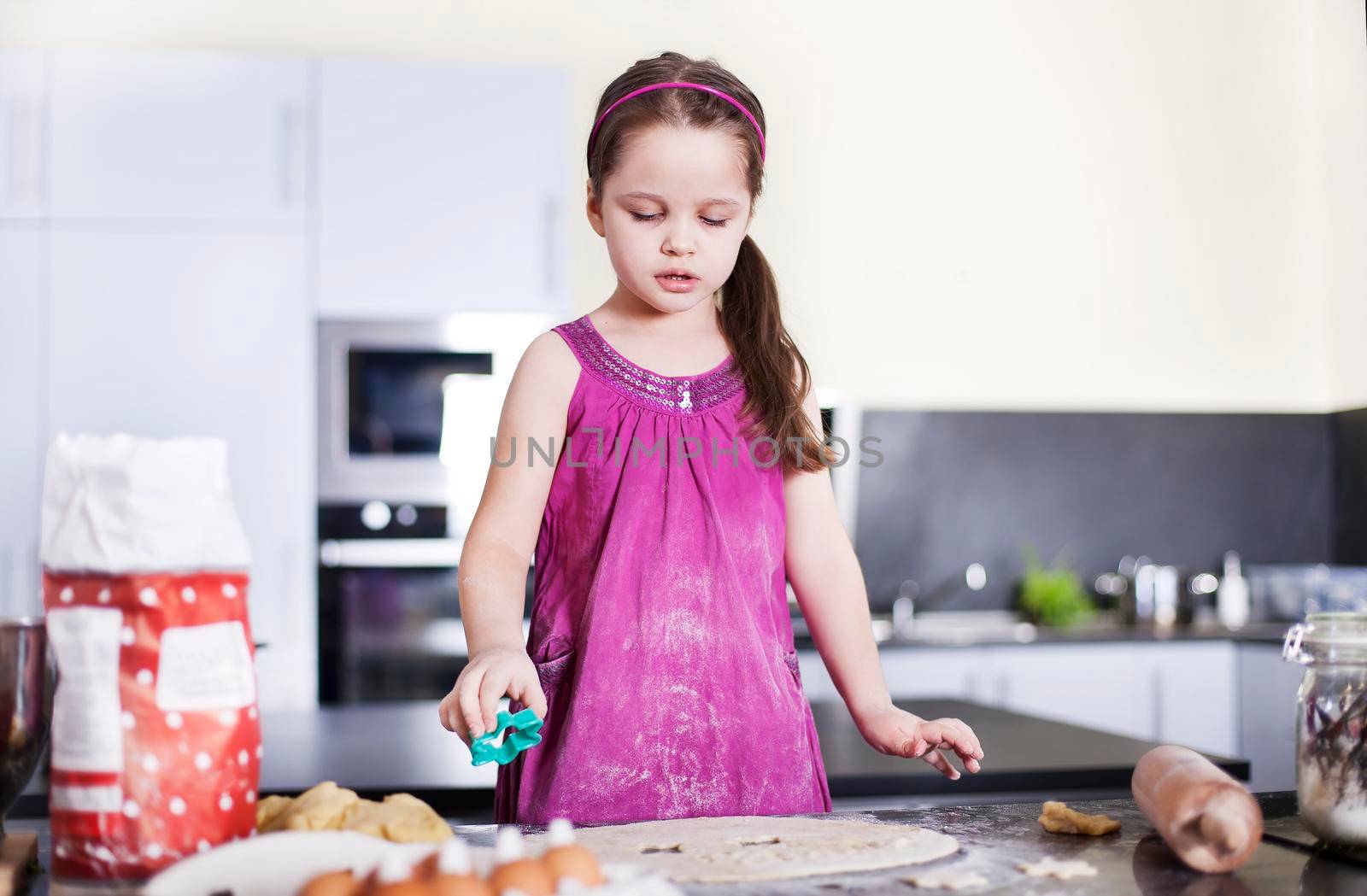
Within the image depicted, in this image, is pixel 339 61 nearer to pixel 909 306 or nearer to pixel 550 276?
pixel 550 276

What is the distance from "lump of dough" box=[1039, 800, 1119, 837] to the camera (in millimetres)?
808

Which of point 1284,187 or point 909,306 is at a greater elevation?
point 1284,187

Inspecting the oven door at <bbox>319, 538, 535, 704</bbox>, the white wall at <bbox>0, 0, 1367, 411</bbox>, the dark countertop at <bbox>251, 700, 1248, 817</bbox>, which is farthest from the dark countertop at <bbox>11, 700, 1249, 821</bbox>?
the white wall at <bbox>0, 0, 1367, 411</bbox>

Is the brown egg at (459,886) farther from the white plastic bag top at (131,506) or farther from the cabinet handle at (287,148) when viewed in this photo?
the cabinet handle at (287,148)

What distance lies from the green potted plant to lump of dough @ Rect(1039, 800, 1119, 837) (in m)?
2.87

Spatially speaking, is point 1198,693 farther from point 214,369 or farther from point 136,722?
point 136,722

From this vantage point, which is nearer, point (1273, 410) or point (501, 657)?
point (501, 657)

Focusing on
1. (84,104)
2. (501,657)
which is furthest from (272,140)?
(501,657)

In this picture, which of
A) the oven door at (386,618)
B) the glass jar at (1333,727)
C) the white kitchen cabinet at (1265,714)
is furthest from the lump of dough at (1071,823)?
the white kitchen cabinet at (1265,714)

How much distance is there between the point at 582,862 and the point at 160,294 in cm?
284

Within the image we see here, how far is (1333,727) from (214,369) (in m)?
2.78

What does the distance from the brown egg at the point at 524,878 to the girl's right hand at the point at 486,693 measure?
240 mm

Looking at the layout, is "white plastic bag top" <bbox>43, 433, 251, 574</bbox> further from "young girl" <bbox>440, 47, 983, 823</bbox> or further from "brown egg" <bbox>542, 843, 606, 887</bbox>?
"young girl" <bbox>440, 47, 983, 823</bbox>

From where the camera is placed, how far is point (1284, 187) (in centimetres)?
411
